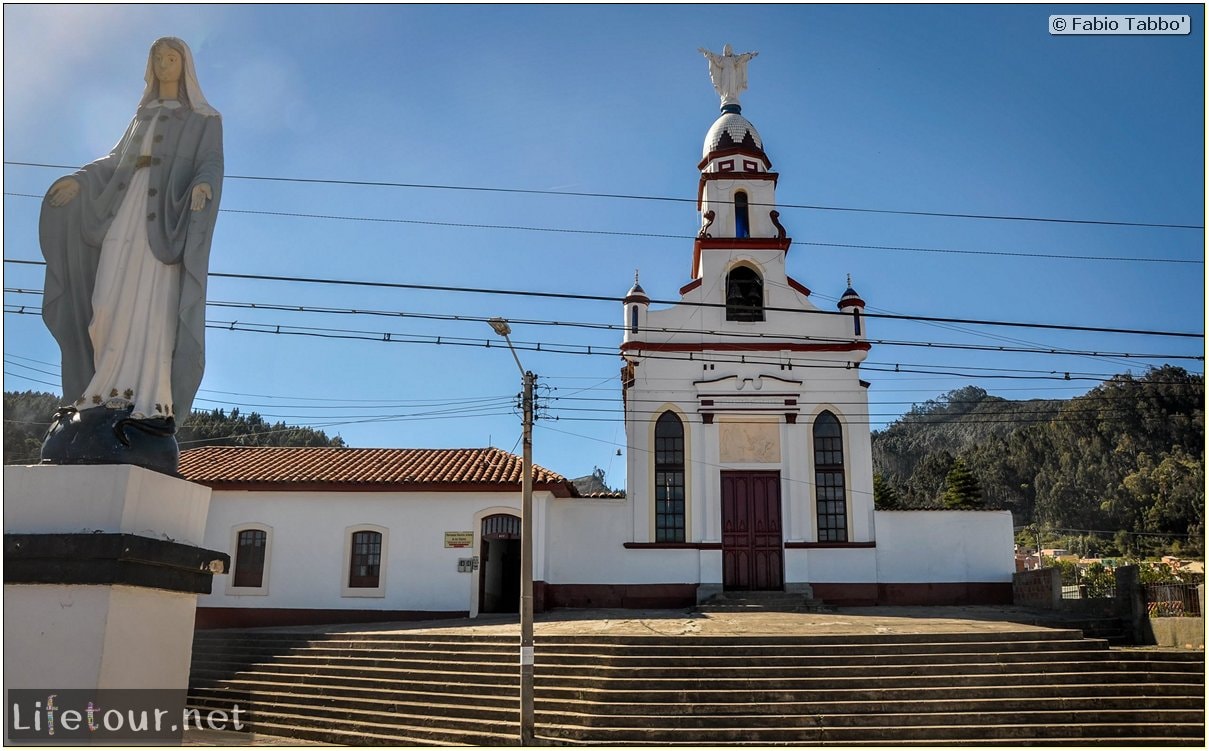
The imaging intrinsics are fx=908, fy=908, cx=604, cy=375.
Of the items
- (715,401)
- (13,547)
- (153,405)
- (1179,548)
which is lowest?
(1179,548)

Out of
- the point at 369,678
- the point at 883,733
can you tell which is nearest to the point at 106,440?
the point at 883,733

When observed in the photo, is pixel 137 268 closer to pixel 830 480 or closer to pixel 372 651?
pixel 372 651

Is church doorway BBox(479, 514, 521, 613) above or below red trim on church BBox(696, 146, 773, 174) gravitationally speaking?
below

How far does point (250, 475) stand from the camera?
75.3 ft

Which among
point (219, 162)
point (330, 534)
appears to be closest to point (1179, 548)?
point (330, 534)

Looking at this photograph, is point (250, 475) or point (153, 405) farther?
Result: point (250, 475)

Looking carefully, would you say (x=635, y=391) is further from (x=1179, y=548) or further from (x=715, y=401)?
(x=1179, y=548)

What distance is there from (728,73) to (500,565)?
1593 cm

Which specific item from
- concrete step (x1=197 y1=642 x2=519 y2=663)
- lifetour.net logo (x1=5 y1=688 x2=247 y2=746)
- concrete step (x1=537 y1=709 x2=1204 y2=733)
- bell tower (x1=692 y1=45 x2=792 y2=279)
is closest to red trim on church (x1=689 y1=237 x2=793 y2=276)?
bell tower (x1=692 y1=45 x2=792 y2=279)

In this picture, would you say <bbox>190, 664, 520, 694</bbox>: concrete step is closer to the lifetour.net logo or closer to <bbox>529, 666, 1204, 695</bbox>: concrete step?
<bbox>529, 666, 1204, 695</bbox>: concrete step

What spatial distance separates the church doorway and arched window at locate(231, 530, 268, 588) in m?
5.39

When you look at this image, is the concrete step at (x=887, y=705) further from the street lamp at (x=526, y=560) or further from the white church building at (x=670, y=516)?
the white church building at (x=670, y=516)

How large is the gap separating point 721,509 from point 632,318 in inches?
216

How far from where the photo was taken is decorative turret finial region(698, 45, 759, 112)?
27.1 meters
